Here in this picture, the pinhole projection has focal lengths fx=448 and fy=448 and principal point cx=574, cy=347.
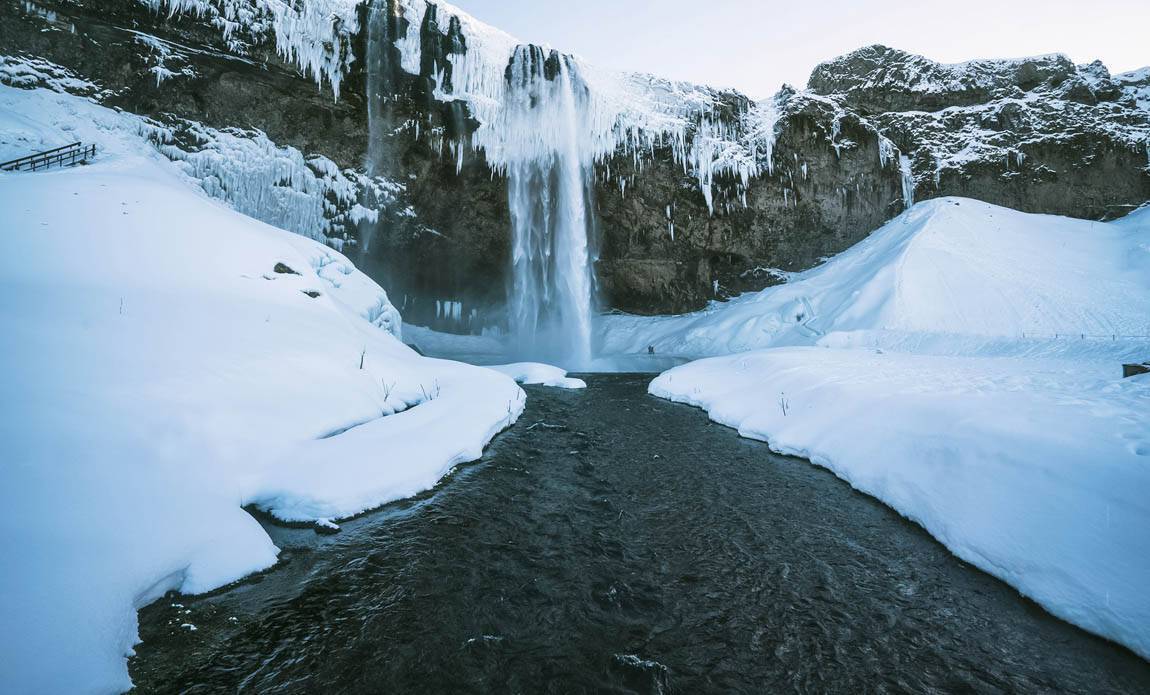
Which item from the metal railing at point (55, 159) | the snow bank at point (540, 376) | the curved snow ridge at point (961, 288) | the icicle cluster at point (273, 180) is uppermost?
the icicle cluster at point (273, 180)

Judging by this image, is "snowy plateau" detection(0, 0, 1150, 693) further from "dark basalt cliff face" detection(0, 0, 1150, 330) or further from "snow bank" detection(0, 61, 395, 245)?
"dark basalt cliff face" detection(0, 0, 1150, 330)

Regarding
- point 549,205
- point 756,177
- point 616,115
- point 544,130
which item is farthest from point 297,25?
point 756,177

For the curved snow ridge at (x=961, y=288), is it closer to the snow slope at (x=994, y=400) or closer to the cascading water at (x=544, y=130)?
the snow slope at (x=994, y=400)

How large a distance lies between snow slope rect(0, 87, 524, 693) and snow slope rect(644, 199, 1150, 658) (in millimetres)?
6250

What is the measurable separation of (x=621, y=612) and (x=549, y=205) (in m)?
27.4

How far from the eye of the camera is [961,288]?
798 inches

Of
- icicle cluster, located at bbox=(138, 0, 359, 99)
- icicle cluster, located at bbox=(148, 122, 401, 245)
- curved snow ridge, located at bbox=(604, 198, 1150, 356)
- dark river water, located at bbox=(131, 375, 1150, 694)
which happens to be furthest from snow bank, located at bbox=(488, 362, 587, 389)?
icicle cluster, located at bbox=(138, 0, 359, 99)

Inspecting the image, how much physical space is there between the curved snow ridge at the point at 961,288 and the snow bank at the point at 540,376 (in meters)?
11.1

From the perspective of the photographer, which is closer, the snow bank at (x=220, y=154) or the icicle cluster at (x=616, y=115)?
the snow bank at (x=220, y=154)

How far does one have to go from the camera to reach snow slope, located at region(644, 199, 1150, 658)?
3752mm

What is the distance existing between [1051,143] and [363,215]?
4549 cm

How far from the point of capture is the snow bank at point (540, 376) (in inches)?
726

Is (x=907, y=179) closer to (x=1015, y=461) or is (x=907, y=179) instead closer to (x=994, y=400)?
(x=994, y=400)

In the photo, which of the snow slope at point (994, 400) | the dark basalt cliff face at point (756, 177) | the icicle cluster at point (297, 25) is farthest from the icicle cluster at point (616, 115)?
the snow slope at point (994, 400)
